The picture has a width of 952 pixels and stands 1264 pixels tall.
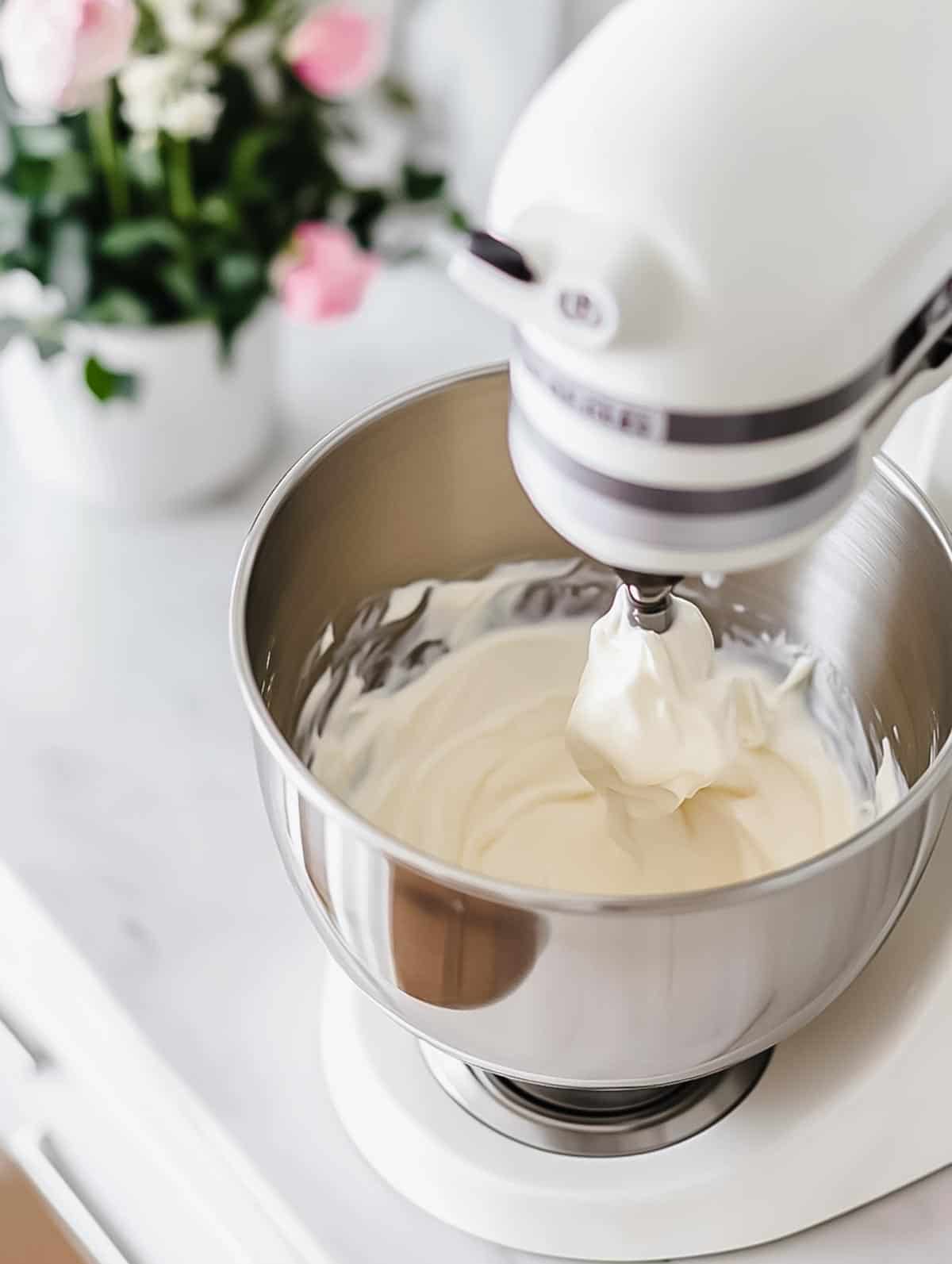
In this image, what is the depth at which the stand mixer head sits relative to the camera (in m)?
0.35

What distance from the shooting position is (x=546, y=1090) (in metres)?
0.64

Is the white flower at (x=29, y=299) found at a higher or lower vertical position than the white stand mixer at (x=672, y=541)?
lower

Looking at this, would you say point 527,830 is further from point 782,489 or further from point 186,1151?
point 782,489

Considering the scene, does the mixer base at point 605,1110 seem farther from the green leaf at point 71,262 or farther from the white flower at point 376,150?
the white flower at point 376,150

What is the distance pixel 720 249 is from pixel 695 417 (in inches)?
1.5

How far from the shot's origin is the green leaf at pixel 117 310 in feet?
2.76

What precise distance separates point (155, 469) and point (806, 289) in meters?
0.61

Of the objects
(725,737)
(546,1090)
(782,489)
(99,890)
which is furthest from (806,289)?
(99,890)

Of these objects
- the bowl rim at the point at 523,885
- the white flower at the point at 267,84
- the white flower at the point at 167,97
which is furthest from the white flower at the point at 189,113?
the bowl rim at the point at 523,885

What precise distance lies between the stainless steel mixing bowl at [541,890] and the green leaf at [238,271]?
0.80 feet

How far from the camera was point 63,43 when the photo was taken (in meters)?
0.73

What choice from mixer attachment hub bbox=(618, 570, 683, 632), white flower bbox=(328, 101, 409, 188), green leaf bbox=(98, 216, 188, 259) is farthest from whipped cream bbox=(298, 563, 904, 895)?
white flower bbox=(328, 101, 409, 188)

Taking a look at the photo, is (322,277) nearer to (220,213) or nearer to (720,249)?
(220,213)

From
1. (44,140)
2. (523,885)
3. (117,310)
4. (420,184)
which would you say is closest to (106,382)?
(117,310)
